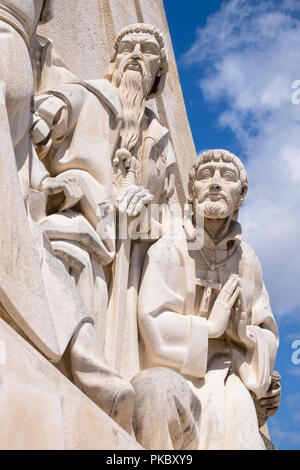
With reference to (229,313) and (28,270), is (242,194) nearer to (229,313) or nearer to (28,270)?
(229,313)

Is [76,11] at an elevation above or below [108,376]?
above

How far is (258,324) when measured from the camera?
6.20 metres

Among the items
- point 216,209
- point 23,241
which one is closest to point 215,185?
point 216,209

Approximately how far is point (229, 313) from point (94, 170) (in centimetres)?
109

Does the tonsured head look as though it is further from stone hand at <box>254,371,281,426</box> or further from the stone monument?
stone hand at <box>254,371,281,426</box>

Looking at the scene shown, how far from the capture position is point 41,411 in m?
4.09

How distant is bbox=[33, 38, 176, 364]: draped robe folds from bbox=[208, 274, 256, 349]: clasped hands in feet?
1.44

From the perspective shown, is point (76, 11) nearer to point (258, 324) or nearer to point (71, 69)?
point (71, 69)

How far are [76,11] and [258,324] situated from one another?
2595 mm

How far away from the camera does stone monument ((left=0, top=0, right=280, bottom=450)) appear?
4770mm

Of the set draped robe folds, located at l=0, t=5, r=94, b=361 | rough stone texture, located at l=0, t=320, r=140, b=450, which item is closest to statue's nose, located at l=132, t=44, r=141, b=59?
draped robe folds, located at l=0, t=5, r=94, b=361

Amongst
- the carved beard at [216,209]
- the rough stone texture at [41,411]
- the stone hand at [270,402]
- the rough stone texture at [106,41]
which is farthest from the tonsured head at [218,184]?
the rough stone texture at [41,411]

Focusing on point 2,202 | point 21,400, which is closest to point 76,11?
point 2,202
